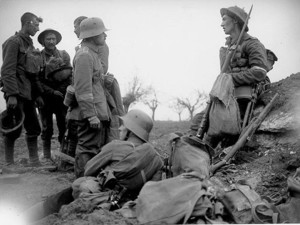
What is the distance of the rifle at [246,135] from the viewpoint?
15.0ft

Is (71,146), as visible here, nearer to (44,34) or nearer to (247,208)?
(44,34)

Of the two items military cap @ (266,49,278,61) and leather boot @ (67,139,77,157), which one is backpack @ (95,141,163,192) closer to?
leather boot @ (67,139,77,157)

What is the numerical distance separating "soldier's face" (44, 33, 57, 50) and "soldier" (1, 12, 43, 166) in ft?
1.08

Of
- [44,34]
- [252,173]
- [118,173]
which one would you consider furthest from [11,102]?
[252,173]

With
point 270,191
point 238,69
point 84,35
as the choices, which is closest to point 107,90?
point 84,35

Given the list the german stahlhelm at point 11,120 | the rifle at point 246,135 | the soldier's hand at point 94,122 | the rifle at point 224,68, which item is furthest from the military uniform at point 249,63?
the german stahlhelm at point 11,120

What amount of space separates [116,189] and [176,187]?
0.79 meters

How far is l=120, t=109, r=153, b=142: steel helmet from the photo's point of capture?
3729 millimetres

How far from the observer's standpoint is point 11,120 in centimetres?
554

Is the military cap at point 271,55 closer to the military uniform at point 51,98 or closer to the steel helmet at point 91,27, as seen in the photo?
the steel helmet at point 91,27

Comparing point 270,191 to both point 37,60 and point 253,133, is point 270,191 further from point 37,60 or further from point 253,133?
point 37,60

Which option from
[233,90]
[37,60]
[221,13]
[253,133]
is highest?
[221,13]

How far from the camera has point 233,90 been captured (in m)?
4.93

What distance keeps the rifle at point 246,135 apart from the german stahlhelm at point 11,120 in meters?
3.15
